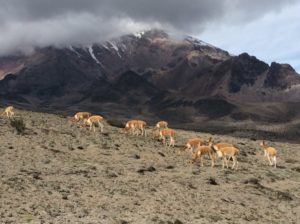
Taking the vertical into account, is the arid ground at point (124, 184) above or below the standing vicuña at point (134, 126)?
below

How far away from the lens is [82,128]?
164 ft

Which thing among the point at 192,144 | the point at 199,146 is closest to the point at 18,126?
the point at 192,144

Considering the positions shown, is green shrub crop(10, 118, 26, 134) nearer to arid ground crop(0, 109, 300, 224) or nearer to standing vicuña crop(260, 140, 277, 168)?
arid ground crop(0, 109, 300, 224)

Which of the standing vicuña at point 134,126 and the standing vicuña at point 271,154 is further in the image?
the standing vicuña at point 134,126

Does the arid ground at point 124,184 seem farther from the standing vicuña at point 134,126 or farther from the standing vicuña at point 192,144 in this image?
the standing vicuña at point 134,126

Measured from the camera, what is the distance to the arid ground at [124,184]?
25391mm

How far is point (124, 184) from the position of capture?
3084 centimetres

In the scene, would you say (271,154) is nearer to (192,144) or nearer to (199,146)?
(192,144)

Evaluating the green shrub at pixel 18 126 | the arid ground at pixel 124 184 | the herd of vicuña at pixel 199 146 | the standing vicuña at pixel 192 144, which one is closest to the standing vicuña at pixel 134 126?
the herd of vicuña at pixel 199 146

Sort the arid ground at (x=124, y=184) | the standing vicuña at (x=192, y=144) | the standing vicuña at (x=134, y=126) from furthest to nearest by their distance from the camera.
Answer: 1. the standing vicuña at (x=134, y=126)
2. the standing vicuña at (x=192, y=144)
3. the arid ground at (x=124, y=184)

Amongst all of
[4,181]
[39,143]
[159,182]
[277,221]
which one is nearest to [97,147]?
[39,143]

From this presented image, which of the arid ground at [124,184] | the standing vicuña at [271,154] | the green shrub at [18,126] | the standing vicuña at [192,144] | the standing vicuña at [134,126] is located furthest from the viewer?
the standing vicuña at [134,126]

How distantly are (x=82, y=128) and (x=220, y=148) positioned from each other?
45.3 ft

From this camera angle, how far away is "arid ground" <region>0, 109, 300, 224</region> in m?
25.4
